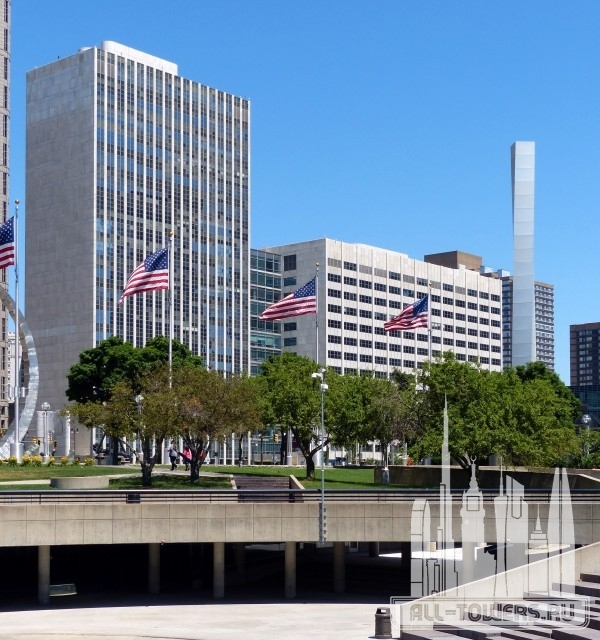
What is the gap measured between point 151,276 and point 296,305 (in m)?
9.36

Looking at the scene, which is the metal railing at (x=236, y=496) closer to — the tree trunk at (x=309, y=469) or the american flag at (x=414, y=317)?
the american flag at (x=414, y=317)

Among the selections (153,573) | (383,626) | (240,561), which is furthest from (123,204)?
(383,626)

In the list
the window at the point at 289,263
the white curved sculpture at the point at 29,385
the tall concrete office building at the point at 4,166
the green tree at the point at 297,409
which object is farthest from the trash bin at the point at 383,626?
the window at the point at 289,263

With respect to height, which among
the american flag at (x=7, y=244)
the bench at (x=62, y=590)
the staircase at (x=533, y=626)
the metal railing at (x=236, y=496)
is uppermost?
the american flag at (x=7, y=244)

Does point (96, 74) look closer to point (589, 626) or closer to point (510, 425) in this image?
point (510, 425)

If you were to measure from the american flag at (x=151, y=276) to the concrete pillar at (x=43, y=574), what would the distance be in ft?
76.2

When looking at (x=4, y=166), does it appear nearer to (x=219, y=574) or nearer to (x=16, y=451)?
(x=16, y=451)

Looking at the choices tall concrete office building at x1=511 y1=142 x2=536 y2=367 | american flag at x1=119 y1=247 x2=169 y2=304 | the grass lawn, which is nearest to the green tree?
the grass lawn

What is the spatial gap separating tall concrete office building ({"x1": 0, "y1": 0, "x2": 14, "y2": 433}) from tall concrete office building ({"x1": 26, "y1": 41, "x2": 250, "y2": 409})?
4781mm

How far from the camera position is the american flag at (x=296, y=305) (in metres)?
74.9

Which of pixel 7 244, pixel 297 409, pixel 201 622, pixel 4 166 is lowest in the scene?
pixel 201 622

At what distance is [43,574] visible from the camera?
5241cm

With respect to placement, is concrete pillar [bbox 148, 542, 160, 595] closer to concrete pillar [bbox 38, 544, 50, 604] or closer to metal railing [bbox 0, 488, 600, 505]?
metal railing [bbox 0, 488, 600, 505]

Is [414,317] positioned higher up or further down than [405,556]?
higher up
